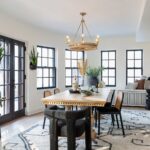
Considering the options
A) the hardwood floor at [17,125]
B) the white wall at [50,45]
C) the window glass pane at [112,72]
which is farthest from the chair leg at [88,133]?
the window glass pane at [112,72]

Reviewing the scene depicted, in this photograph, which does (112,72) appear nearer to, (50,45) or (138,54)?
(138,54)

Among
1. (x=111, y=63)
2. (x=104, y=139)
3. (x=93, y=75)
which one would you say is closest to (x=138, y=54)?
(x=111, y=63)

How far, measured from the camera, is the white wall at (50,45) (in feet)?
20.2

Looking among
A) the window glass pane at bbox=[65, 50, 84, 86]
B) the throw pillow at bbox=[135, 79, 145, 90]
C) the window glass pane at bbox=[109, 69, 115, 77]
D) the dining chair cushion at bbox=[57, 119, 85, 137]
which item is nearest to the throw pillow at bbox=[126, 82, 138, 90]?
the throw pillow at bbox=[135, 79, 145, 90]

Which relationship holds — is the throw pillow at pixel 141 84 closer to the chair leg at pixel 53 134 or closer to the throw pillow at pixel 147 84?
the throw pillow at pixel 147 84

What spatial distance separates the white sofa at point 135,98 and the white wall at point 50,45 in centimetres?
78

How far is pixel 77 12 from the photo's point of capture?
5.55 meters

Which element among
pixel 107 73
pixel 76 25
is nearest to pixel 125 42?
pixel 107 73

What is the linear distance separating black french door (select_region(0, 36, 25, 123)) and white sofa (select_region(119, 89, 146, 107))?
12.7ft

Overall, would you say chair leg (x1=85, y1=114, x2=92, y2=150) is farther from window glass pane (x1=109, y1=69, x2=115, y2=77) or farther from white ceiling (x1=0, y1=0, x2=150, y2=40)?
window glass pane (x1=109, y1=69, x2=115, y2=77)

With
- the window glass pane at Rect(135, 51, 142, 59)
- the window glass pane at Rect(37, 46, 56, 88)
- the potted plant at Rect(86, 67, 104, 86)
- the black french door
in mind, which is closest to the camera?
the black french door

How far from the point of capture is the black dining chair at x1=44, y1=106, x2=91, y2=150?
3211mm

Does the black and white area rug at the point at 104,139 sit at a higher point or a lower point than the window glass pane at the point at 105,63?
lower

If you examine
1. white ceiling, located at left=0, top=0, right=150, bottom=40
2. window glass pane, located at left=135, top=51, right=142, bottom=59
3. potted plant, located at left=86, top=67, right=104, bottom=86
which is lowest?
potted plant, located at left=86, top=67, right=104, bottom=86
